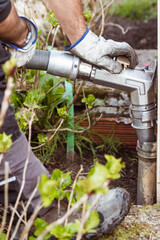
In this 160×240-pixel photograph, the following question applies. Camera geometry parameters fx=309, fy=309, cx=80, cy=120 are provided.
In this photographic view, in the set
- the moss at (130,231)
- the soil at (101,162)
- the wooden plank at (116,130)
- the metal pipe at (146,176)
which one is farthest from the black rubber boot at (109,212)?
the wooden plank at (116,130)

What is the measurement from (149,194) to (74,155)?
0.62 m

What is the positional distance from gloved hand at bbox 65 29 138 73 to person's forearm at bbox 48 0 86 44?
37 mm

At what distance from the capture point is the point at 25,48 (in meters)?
1.47

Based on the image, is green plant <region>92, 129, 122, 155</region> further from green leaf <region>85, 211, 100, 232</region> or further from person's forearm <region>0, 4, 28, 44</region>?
green leaf <region>85, 211, 100, 232</region>

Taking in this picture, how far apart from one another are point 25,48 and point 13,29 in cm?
16

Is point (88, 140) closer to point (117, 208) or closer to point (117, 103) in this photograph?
point (117, 103)

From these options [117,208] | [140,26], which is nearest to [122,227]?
[117,208]

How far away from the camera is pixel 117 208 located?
4.59ft

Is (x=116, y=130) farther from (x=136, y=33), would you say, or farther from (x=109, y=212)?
(x=136, y=33)

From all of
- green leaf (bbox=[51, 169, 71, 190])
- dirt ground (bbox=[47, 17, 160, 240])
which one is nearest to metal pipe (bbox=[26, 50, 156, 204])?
dirt ground (bbox=[47, 17, 160, 240])

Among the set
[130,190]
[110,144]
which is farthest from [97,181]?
[110,144]

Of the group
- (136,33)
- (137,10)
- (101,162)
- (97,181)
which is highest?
(137,10)

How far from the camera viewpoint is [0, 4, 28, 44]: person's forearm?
4.13ft

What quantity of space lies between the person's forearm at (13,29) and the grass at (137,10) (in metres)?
4.05
